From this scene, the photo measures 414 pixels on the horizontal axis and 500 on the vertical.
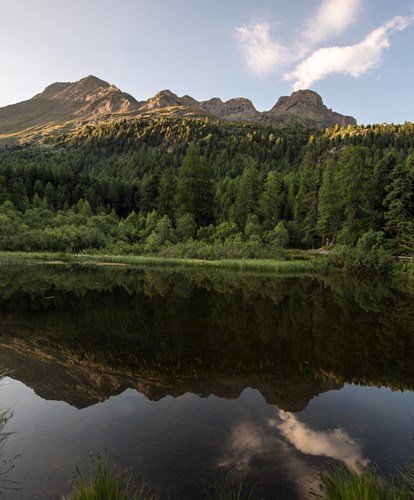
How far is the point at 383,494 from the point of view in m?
4.48

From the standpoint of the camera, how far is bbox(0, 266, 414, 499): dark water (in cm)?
600

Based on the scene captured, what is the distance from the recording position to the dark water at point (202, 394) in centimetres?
600

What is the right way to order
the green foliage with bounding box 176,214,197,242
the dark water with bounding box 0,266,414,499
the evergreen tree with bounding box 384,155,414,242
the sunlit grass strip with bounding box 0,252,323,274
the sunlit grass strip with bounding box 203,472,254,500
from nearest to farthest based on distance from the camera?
the sunlit grass strip with bounding box 203,472,254,500 → the dark water with bounding box 0,266,414,499 → the sunlit grass strip with bounding box 0,252,323,274 → the evergreen tree with bounding box 384,155,414,242 → the green foliage with bounding box 176,214,197,242

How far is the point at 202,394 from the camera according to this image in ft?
29.3

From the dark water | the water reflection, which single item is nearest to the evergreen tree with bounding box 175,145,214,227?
the dark water

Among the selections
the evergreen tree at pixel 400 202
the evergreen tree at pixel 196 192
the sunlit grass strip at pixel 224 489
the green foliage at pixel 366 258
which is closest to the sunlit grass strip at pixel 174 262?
the green foliage at pixel 366 258

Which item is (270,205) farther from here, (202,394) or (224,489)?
(224,489)

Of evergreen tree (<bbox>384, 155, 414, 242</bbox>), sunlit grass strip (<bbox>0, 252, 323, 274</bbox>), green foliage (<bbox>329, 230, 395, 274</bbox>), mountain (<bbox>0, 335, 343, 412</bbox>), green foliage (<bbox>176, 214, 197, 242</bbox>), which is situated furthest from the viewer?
green foliage (<bbox>176, 214, 197, 242</bbox>)

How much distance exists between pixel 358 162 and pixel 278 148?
117 metres

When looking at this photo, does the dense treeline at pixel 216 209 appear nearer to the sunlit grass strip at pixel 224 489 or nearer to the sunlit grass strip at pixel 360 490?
the sunlit grass strip at pixel 360 490

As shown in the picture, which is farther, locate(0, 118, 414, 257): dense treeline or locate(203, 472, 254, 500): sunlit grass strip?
locate(0, 118, 414, 257): dense treeline

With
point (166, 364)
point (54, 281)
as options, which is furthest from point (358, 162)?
point (166, 364)

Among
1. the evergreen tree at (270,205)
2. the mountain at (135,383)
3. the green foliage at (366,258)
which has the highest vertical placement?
the mountain at (135,383)

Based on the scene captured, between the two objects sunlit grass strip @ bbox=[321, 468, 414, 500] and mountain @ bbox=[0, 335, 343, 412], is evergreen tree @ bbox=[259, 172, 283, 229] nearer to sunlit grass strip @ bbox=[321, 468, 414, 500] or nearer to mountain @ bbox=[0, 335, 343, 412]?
mountain @ bbox=[0, 335, 343, 412]
